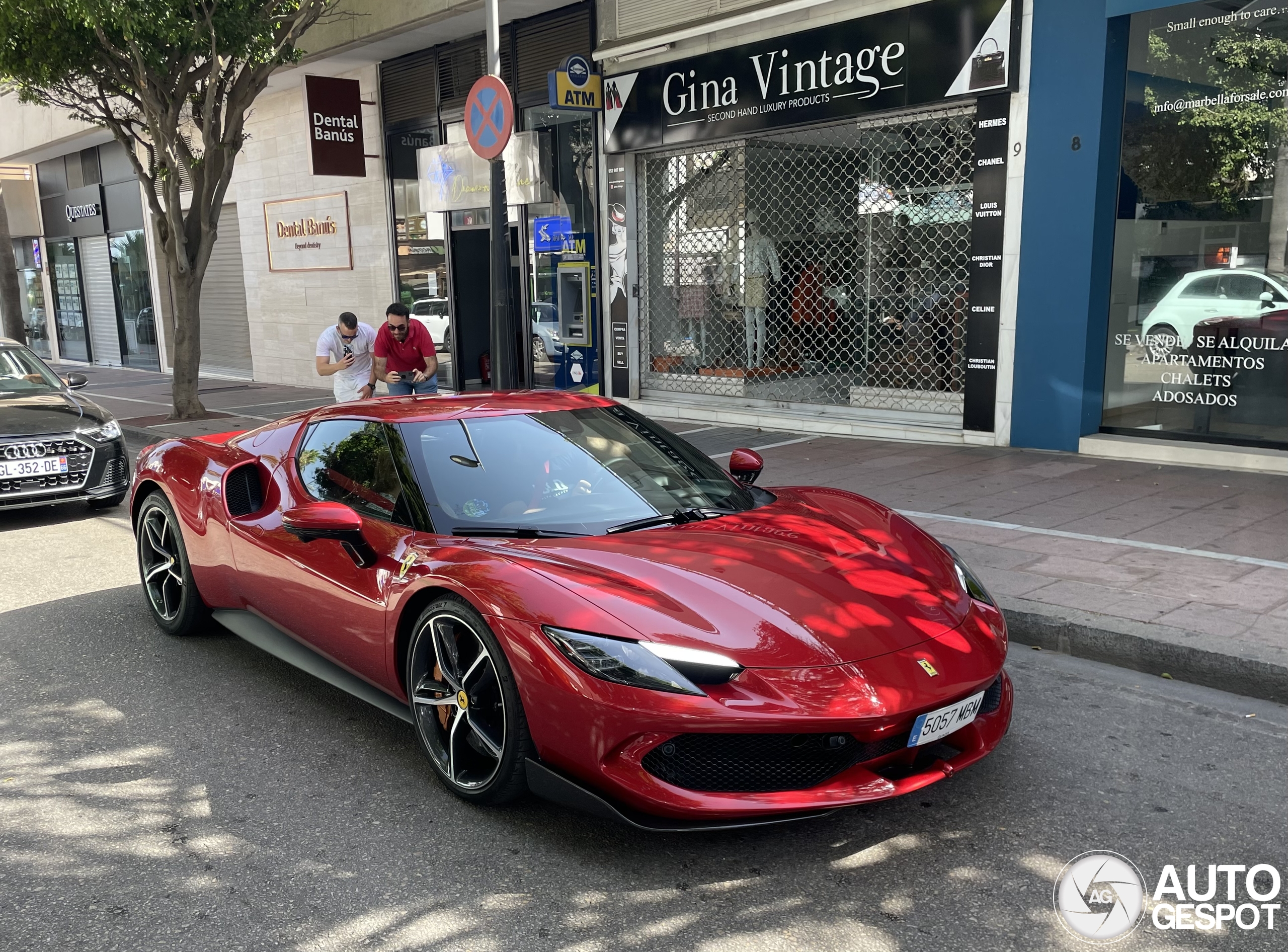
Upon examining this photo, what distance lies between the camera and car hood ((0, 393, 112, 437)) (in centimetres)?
825

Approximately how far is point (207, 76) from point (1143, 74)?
37.2 ft

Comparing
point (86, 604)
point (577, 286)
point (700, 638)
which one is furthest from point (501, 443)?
point (577, 286)

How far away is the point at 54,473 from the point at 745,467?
6214mm

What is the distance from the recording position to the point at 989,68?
9406 millimetres

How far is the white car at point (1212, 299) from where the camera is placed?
8375 mm

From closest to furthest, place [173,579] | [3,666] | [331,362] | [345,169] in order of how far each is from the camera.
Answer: [3,666] → [173,579] → [331,362] → [345,169]

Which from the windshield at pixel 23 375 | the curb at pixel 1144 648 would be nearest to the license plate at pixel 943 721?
the curb at pixel 1144 648

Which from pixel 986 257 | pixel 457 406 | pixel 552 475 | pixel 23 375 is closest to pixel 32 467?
pixel 23 375

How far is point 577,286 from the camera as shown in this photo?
46.8 feet

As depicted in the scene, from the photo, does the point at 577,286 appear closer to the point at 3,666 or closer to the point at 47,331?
the point at 3,666

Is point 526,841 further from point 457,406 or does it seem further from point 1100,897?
point 457,406

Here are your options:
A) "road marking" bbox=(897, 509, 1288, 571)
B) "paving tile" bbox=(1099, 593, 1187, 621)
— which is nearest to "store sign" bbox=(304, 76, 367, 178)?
"road marking" bbox=(897, 509, 1288, 571)

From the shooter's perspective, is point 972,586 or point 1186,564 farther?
point 1186,564

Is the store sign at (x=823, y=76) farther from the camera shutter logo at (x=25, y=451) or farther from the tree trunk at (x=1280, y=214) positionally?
the camera shutter logo at (x=25, y=451)
